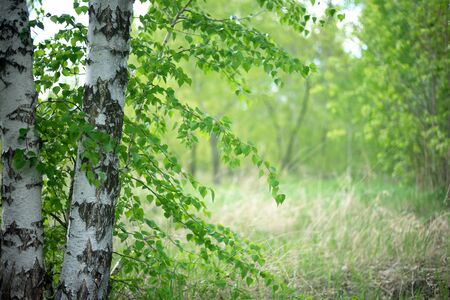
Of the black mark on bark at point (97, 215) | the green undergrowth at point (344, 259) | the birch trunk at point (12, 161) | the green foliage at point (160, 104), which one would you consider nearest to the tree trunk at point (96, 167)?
the black mark on bark at point (97, 215)

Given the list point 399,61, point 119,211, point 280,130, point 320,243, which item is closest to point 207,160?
point 280,130

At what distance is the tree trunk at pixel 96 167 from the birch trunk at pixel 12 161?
8.6 inches

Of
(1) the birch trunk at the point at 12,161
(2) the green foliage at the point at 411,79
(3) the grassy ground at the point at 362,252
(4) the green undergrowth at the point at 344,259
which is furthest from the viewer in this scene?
(2) the green foliage at the point at 411,79

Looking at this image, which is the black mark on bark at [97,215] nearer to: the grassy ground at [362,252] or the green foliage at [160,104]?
the green foliage at [160,104]

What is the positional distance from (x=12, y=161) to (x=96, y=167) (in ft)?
1.49

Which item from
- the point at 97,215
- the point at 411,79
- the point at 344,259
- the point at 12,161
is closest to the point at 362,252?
the point at 344,259

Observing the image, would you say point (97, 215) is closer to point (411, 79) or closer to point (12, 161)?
point (12, 161)

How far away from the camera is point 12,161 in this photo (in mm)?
2291

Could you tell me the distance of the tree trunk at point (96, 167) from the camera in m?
2.32

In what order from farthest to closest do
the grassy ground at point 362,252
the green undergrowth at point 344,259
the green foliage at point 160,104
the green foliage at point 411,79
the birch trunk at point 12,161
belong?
the green foliage at point 411,79
the grassy ground at point 362,252
the green undergrowth at point 344,259
the green foliage at point 160,104
the birch trunk at point 12,161

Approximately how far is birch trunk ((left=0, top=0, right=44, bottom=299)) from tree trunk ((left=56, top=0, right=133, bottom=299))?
0.72ft

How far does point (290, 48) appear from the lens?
15.5m

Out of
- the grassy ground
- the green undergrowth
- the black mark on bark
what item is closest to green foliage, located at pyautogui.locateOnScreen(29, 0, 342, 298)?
the black mark on bark

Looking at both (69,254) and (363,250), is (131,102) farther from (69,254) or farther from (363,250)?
(363,250)
